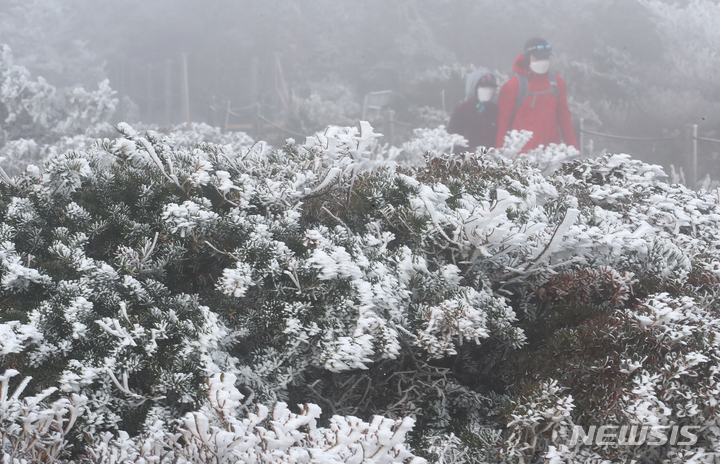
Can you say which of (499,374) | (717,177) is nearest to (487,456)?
(499,374)

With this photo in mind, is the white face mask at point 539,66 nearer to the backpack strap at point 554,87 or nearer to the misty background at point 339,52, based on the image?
the backpack strap at point 554,87

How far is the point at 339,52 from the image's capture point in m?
17.1

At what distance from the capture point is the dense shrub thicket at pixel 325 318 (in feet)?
5.46

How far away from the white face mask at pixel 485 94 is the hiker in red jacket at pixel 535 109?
482 millimetres

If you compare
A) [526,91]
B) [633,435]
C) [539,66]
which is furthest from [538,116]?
[633,435]

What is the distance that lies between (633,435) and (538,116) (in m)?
10.4

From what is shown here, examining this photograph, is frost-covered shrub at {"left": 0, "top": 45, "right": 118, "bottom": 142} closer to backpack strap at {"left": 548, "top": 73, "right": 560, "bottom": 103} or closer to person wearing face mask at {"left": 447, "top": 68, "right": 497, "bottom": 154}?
person wearing face mask at {"left": 447, "top": 68, "right": 497, "bottom": 154}

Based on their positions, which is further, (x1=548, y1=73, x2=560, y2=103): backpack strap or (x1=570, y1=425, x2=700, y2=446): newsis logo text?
(x1=548, y1=73, x2=560, y2=103): backpack strap

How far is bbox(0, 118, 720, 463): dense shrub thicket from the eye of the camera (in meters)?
1.66

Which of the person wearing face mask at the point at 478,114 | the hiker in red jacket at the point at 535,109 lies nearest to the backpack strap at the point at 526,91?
the hiker in red jacket at the point at 535,109

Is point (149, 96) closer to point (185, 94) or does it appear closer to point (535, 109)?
point (185, 94)

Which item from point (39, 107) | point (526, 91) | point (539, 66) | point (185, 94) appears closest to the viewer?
point (526, 91)

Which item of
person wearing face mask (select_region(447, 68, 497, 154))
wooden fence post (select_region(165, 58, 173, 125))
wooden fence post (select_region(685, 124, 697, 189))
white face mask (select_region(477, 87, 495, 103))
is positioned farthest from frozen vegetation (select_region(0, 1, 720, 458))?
wooden fence post (select_region(165, 58, 173, 125))

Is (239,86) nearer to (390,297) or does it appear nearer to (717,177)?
(717,177)
